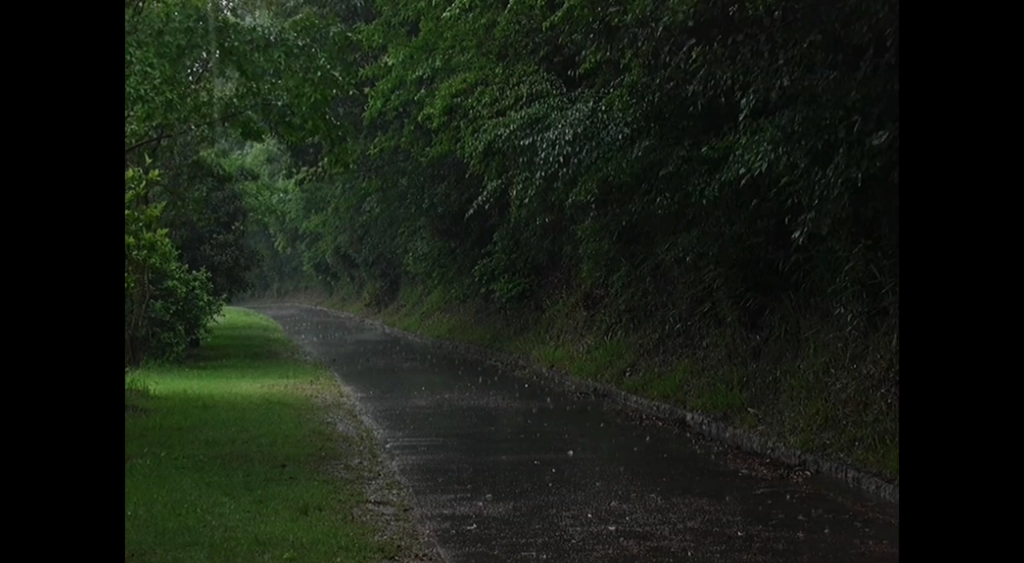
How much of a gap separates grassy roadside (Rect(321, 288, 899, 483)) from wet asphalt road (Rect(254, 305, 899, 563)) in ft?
1.98

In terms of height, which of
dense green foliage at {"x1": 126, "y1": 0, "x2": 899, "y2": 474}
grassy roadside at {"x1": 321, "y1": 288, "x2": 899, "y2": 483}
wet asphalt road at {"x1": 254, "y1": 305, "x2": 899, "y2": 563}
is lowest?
wet asphalt road at {"x1": 254, "y1": 305, "x2": 899, "y2": 563}

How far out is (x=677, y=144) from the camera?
14.6m

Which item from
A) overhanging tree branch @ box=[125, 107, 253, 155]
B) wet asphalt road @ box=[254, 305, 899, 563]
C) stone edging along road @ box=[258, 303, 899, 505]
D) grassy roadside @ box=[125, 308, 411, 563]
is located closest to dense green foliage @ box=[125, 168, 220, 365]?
grassy roadside @ box=[125, 308, 411, 563]

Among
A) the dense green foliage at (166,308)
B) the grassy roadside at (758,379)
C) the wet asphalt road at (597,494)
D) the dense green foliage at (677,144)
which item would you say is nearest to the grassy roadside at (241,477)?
the wet asphalt road at (597,494)

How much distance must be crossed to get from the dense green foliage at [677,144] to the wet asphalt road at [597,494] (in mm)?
1221

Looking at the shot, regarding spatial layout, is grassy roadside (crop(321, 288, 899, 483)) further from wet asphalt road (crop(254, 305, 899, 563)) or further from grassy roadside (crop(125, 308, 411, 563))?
grassy roadside (crop(125, 308, 411, 563))

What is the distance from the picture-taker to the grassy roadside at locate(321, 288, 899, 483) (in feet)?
37.7

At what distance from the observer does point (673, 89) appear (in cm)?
1378

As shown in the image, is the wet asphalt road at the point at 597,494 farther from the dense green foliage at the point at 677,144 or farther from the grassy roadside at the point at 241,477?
the dense green foliage at the point at 677,144

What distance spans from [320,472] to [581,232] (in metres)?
9.29

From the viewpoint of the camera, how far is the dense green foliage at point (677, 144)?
11008 millimetres

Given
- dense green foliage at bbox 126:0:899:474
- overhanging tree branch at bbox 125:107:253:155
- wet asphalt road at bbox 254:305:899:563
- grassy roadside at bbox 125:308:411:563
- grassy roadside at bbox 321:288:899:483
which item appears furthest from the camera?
overhanging tree branch at bbox 125:107:253:155

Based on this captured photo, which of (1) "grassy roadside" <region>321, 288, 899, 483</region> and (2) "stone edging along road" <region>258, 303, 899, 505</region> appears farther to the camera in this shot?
(1) "grassy roadside" <region>321, 288, 899, 483</region>
